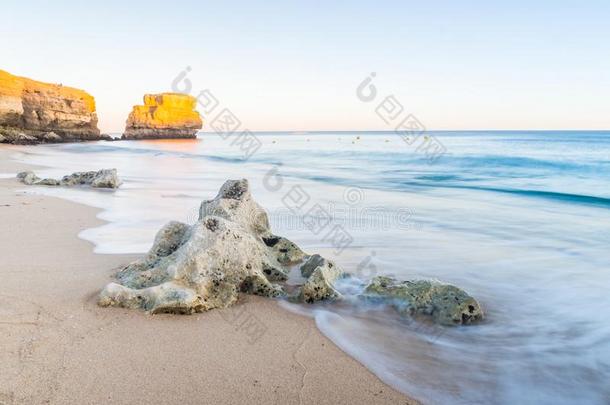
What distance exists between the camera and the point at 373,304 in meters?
4.23

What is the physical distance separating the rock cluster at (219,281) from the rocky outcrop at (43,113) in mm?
36093

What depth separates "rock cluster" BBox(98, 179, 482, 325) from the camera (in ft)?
12.2

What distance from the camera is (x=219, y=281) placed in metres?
4.02

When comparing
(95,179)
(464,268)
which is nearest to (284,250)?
(464,268)

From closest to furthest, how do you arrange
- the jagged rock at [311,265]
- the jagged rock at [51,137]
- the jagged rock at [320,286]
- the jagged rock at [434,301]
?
the jagged rock at [434,301] < the jagged rock at [320,286] < the jagged rock at [311,265] < the jagged rock at [51,137]

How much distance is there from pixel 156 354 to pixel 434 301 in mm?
2358

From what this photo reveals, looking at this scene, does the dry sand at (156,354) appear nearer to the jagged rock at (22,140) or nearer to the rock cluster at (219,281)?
the rock cluster at (219,281)

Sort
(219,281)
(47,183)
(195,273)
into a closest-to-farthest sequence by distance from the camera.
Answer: (195,273)
(219,281)
(47,183)

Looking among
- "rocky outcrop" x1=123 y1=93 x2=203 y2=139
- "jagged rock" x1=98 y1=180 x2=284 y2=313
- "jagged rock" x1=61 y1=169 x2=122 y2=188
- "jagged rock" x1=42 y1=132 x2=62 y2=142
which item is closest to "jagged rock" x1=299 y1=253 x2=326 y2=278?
Result: "jagged rock" x1=98 y1=180 x2=284 y2=313

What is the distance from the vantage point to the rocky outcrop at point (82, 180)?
11.6 m

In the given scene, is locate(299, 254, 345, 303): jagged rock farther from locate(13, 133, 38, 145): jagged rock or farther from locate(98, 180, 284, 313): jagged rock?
locate(13, 133, 38, 145): jagged rock

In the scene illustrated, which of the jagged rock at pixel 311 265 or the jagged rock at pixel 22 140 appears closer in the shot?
the jagged rock at pixel 311 265

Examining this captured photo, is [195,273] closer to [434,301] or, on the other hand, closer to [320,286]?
[320,286]

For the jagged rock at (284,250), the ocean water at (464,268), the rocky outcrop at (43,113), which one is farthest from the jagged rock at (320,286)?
the rocky outcrop at (43,113)
